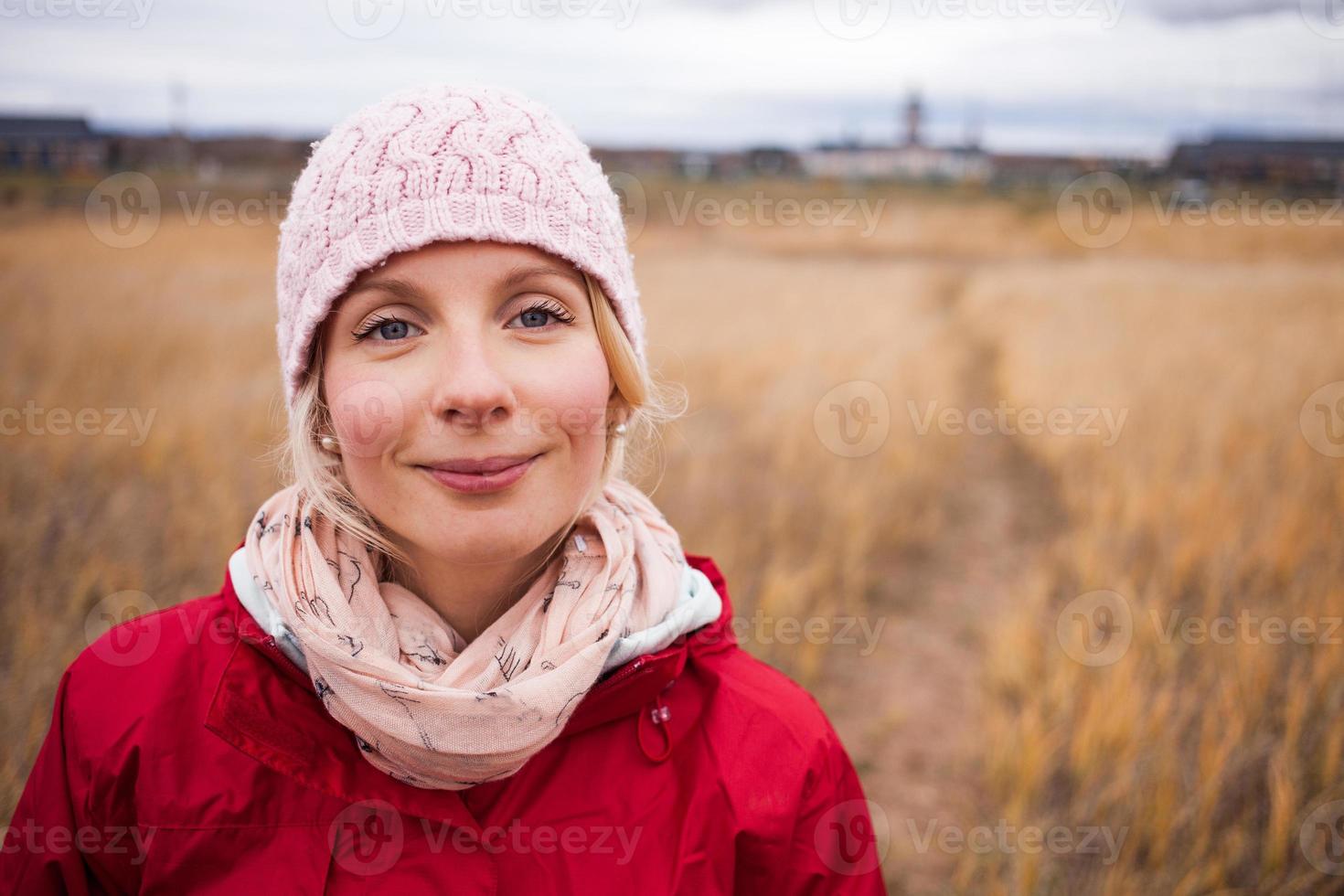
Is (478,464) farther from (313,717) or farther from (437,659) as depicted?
(313,717)

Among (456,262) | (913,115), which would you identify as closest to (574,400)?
(456,262)

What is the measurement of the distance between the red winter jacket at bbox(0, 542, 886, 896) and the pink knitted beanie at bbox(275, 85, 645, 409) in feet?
2.17

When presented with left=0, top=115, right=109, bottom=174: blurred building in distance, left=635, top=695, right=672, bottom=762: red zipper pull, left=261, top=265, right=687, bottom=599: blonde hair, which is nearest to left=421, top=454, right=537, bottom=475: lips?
left=261, top=265, right=687, bottom=599: blonde hair

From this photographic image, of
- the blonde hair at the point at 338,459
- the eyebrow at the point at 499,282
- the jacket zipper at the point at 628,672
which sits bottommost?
the jacket zipper at the point at 628,672

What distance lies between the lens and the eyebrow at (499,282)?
1.42 metres

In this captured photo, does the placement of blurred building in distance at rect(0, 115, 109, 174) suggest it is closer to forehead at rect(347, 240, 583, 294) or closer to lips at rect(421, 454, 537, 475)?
forehead at rect(347, 240, 583, 294)

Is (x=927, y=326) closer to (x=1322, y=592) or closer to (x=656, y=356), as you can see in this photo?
(x=656, y=356)

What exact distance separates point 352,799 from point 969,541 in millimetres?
5591

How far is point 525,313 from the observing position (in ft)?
4.96

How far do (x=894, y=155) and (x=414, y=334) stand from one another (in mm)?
98270

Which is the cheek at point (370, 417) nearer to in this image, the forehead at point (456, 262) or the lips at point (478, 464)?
the lips at point (478, 464)

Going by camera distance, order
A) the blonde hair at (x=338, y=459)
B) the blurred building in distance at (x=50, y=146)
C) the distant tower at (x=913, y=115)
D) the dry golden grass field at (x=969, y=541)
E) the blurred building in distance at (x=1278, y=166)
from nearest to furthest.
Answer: the blonde hair at (x=338, y=459) < the dry golden grass field at (x=969, y=541) < the blurred building in distance at (x=1278, y=166) < the blurred building in distance at (x=50, y=146) < the distant tower at (x=913, y=115)

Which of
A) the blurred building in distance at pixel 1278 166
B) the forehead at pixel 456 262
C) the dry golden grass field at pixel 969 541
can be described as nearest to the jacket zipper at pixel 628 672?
the forehead at pixel 456 262

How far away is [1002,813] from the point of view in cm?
316
